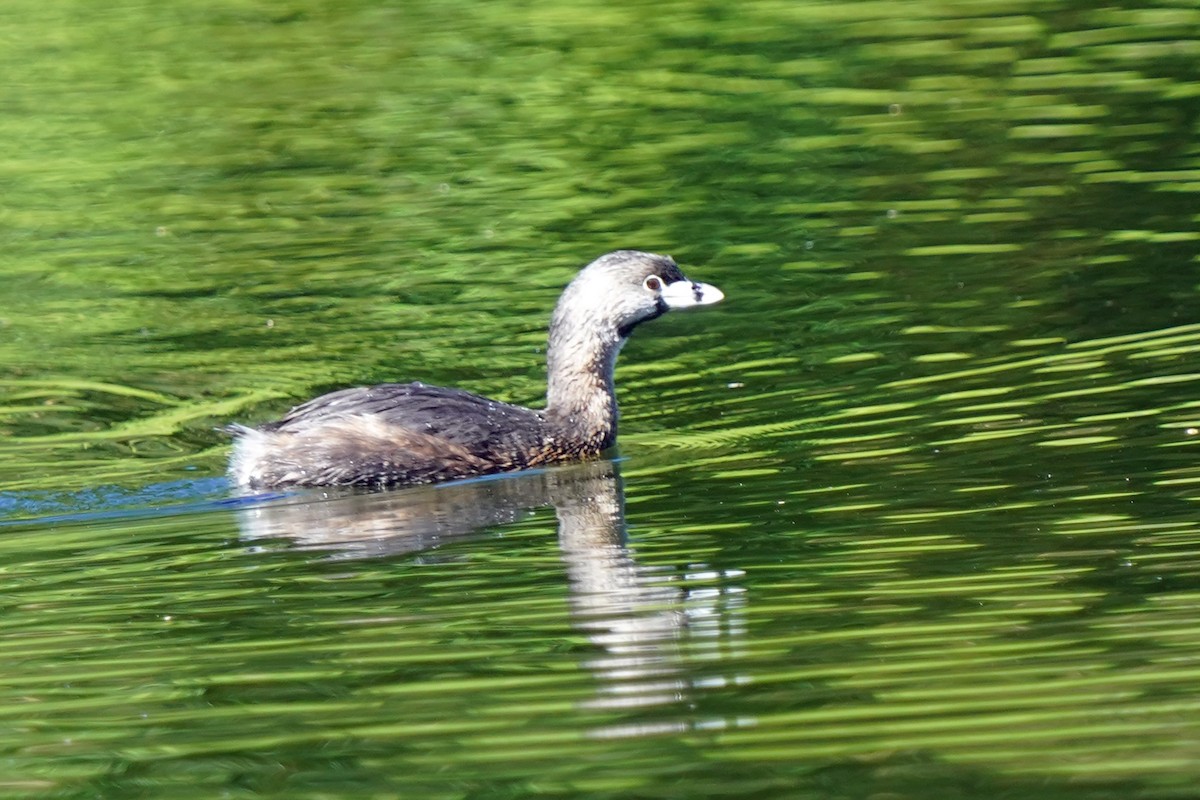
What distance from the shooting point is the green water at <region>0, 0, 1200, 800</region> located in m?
5.91

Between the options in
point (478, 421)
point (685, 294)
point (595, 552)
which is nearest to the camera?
point (595, 552)

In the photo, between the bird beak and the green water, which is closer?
the green water

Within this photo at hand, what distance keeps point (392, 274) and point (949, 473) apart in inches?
245

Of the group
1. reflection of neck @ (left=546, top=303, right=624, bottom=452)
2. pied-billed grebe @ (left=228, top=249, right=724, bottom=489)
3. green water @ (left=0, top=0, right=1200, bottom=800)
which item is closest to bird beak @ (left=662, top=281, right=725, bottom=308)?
pied-billed grebe @ (left=228, top=249, right=724, bottom=489)

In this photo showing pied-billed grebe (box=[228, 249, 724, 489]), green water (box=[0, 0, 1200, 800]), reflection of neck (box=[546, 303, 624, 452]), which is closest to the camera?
green water (box=[0, 0, 1200, 800])

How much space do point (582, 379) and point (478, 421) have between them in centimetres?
78

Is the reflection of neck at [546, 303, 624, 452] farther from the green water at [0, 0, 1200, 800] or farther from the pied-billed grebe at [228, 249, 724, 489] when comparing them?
the green water at [0, 0, 1200, 800]

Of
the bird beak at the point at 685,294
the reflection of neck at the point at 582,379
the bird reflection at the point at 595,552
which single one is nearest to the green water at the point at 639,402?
the bird reflection at the point at 595,552

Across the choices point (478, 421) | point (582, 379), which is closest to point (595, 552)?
point (478, 421)

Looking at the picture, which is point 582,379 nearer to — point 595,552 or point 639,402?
point 639,402

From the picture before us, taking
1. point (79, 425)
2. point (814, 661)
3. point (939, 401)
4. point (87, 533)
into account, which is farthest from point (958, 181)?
point (814, 661)

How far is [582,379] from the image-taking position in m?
10.9

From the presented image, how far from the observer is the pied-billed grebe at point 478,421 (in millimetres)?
10039

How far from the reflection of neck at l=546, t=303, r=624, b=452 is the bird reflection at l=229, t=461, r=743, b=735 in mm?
242
